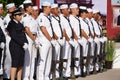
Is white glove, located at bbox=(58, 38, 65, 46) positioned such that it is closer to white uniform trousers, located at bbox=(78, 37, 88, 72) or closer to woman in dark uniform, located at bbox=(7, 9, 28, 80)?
white uniform trousers, located at bbox=(78, 37, 88, 72)

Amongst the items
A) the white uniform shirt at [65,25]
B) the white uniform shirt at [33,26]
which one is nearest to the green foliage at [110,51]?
the white uniform shirt at [65,25]

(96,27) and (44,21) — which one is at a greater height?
(44,21)

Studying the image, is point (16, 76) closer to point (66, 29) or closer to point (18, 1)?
point (66, 29)

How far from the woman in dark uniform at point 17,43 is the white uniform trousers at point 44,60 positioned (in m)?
0.78

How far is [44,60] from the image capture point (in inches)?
501

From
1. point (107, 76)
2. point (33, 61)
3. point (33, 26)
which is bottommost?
point (107, 76)

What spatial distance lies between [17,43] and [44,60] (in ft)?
3.60

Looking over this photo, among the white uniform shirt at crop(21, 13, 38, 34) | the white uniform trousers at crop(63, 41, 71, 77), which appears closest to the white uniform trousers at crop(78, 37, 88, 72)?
the white uniform trousers at crop(63, 41, 71, 77)

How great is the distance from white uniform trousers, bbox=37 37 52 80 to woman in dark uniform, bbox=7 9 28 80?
2.55ft

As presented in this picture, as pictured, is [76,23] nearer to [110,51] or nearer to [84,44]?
[84,44]

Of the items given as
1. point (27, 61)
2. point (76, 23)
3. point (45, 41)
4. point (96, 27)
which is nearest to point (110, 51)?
point (96, 27)

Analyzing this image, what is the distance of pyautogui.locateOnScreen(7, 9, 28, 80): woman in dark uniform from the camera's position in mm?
11797

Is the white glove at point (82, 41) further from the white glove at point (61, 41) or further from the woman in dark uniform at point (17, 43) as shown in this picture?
the woman in dark uniform at point (17, 43)

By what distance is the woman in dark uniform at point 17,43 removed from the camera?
1180cm
